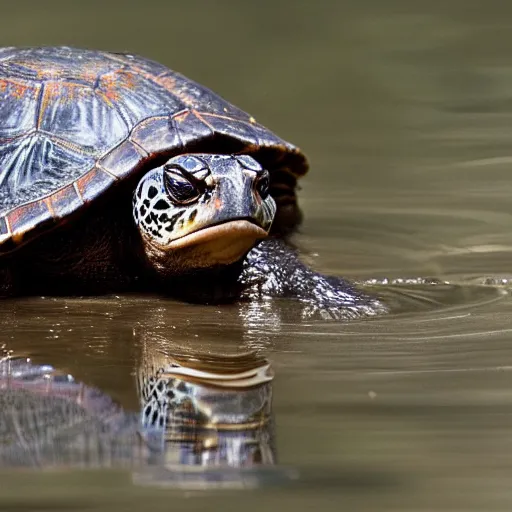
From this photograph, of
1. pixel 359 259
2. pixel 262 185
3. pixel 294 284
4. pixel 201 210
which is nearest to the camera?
pixel 201 210

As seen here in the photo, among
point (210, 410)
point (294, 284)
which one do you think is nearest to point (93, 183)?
point (294, 284)

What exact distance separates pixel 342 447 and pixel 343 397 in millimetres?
410

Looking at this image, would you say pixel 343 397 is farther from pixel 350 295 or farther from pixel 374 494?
pixel 350 295

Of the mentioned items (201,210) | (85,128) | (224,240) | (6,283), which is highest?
(85,128)

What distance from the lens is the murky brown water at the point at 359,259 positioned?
2.61m

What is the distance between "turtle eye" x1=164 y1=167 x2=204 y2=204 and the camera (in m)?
4.67

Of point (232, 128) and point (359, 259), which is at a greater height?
point (232, 128)

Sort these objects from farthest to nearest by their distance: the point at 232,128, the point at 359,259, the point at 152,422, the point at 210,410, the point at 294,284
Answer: the point at 359,259 < the point at 232,128 < the point at 294,284 < the point at 210,410 < the point at 152,422

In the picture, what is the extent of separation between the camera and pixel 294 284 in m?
4.97

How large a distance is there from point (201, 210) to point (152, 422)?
180 centimetres

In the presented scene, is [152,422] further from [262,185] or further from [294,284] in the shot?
[294,284]

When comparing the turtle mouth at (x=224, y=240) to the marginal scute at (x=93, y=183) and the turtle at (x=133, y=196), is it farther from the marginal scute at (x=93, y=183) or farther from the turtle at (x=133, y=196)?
the marginal scute at (x=93, y=183)

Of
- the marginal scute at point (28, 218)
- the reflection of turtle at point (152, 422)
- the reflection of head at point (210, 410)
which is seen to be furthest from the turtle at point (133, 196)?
the reflection of turtle at point (152, 422)

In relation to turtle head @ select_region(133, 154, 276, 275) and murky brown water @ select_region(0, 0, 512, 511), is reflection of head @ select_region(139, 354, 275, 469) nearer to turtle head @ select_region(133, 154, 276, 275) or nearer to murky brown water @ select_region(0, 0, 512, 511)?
murky brown water @ select_region(0, 0, 512, 511)
